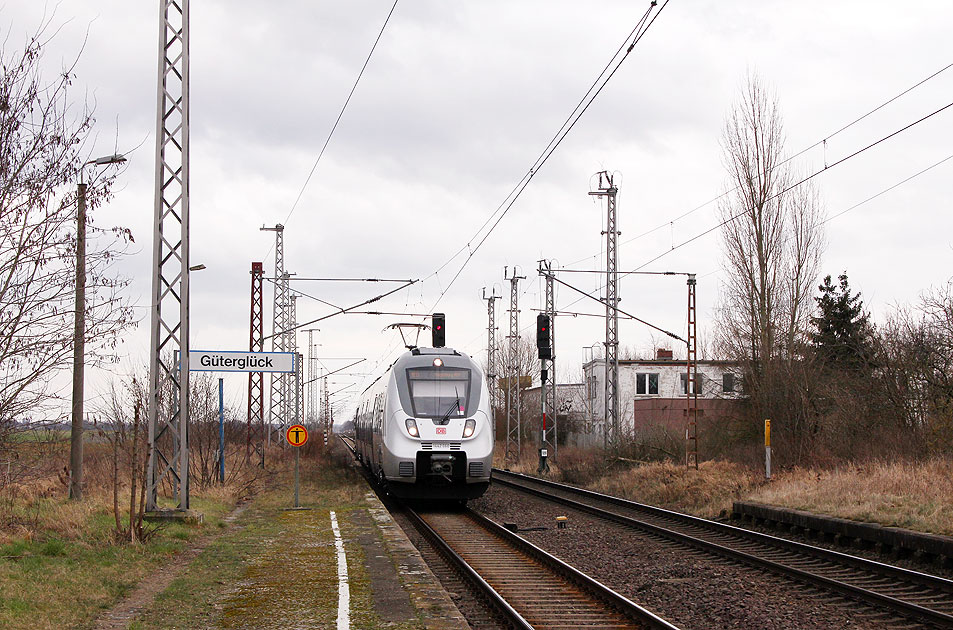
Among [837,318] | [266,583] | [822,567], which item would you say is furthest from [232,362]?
[837,318]

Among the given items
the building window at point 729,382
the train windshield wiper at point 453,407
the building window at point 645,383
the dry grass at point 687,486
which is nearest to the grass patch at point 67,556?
the train windshield wiper at point 453,407

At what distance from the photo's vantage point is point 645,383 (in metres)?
60.0

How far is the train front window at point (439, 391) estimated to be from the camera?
65.9 feet

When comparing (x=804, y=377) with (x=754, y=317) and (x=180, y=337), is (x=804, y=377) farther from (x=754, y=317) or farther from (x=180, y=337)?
(x=180, y=337)

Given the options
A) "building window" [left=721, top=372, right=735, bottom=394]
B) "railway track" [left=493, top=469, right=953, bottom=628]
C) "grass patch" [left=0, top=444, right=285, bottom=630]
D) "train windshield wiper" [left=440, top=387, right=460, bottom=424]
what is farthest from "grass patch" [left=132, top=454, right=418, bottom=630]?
"building window" [left=721, top=372, right=735, bottom=394]

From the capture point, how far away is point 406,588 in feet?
33.1

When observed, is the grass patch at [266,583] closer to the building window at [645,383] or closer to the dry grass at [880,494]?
the dry grass at [880,494]

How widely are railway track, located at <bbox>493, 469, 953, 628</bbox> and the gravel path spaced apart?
0.22 metres

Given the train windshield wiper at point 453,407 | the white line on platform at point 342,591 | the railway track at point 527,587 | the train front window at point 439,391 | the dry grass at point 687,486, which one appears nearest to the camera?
the white line on platform at point 342,591

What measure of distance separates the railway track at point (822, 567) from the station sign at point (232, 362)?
7053mm

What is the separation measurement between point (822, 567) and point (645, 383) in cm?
4798

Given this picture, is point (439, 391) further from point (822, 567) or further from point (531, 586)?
point (822, 567)

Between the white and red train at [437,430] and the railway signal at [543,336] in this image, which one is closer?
the white and red train at [437,430]

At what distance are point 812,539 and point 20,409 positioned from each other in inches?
464
